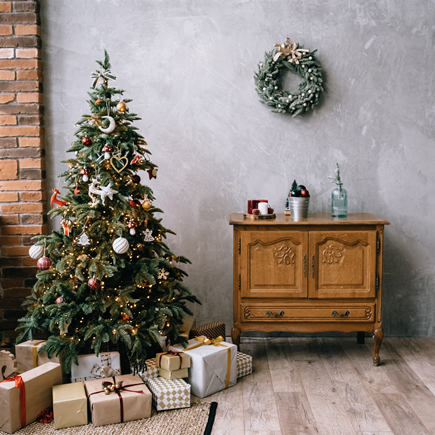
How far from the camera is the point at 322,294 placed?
2832 mm

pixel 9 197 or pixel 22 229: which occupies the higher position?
pixel 9 197

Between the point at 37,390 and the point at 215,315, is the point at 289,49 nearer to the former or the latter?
the point at 215,315

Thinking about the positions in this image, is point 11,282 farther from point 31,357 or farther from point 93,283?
point 93,283

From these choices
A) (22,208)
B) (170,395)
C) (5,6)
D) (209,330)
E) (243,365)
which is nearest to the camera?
(170,395)

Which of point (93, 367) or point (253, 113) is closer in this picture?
point (93, 367)

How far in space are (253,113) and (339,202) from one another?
876 mm

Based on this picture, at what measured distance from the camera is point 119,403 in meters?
2.20

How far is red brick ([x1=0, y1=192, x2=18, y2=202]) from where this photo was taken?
3.17 m

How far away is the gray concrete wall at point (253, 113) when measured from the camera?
3.22 meters

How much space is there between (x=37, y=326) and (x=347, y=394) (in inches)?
68.0

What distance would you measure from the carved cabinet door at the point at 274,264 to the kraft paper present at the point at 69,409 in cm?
112

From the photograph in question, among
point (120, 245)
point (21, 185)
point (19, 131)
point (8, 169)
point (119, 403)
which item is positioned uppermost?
point (19, 131)

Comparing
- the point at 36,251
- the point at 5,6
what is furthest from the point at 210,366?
the point at 5,6

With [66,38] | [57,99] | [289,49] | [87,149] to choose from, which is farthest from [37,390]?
[289,49]
